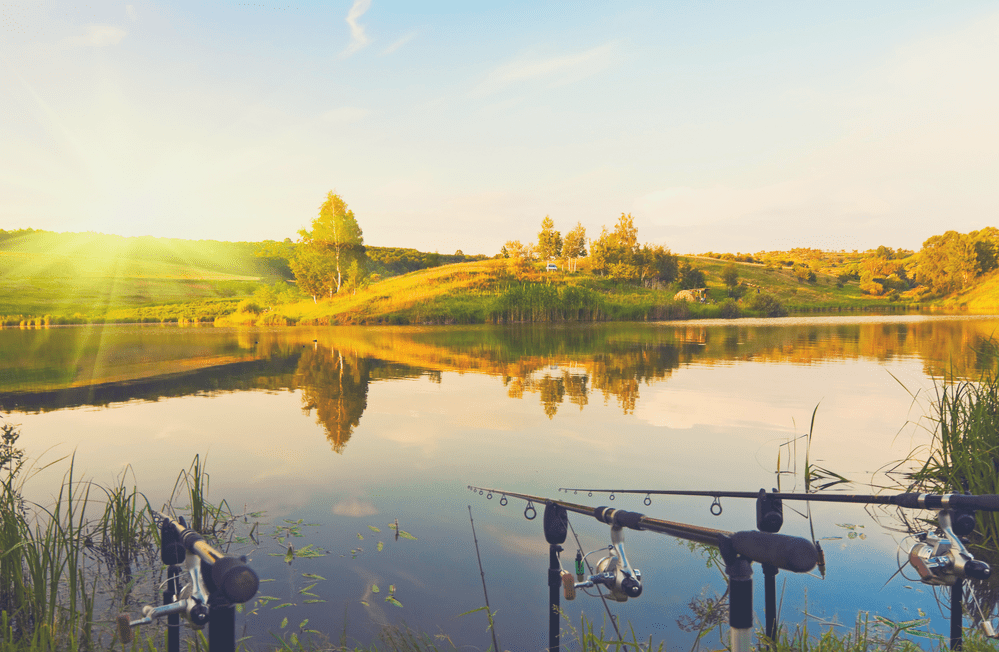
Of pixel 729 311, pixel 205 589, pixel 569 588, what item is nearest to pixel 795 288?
pixel 729 311

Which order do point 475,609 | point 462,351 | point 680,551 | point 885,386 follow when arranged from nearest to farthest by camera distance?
point 475,609
point 680,551
point 885,386
point 462,351

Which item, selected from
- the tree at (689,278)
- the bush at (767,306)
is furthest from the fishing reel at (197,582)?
the tree at (689,278)

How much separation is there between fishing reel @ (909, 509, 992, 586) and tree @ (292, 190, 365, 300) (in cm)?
5721

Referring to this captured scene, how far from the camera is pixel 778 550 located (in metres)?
1.73

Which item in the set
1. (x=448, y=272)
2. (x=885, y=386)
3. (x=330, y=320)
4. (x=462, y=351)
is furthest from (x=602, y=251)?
(x=885, y=386)

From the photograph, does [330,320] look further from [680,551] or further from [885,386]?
[680,551]

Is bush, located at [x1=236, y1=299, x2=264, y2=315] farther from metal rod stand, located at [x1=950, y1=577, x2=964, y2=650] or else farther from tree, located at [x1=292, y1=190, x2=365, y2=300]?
metal rod stand, located at [x1=950, y1=577, x2=964, y2=650]

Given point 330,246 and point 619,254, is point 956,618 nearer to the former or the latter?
point 330,246

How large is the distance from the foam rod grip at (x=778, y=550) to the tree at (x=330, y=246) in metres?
57.5

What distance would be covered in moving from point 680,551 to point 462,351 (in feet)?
67.7

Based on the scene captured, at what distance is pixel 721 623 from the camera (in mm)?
4023

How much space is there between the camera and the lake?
14.7 ft

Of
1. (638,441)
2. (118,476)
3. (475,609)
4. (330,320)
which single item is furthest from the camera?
(330,320)

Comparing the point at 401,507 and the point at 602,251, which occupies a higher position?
the point at 602,251
